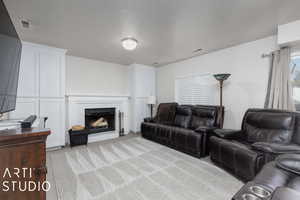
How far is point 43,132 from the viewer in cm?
92

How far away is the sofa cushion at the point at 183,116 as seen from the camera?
3804 millimetres

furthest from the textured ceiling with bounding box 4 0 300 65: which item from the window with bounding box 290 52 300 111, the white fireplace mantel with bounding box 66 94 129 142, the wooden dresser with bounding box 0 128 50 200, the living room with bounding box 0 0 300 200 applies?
the wooden dresser with bounding box 0 128 50 200

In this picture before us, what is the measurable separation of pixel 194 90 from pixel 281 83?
2.03m

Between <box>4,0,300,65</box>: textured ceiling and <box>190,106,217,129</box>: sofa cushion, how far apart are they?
161cm

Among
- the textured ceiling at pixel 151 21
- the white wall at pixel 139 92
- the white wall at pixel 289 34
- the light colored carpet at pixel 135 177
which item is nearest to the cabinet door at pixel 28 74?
the textured ceiling at pixel 151 21

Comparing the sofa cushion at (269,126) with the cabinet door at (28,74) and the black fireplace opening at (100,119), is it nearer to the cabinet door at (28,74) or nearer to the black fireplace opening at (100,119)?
the black fireplace opening at (100,119)

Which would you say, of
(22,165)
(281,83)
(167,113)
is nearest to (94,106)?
(167,113)

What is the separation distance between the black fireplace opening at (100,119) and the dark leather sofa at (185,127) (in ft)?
3.85

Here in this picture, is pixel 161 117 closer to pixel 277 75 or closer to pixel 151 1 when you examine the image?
pixel 277 75

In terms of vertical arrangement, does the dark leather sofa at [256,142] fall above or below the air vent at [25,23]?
below

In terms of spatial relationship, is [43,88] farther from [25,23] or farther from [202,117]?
[202,117]

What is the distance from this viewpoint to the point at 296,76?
264cm

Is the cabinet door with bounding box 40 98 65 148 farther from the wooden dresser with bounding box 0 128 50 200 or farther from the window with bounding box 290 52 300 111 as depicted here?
the window with bounding box 290 52 300 111

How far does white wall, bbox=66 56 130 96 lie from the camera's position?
4039 millimetres
